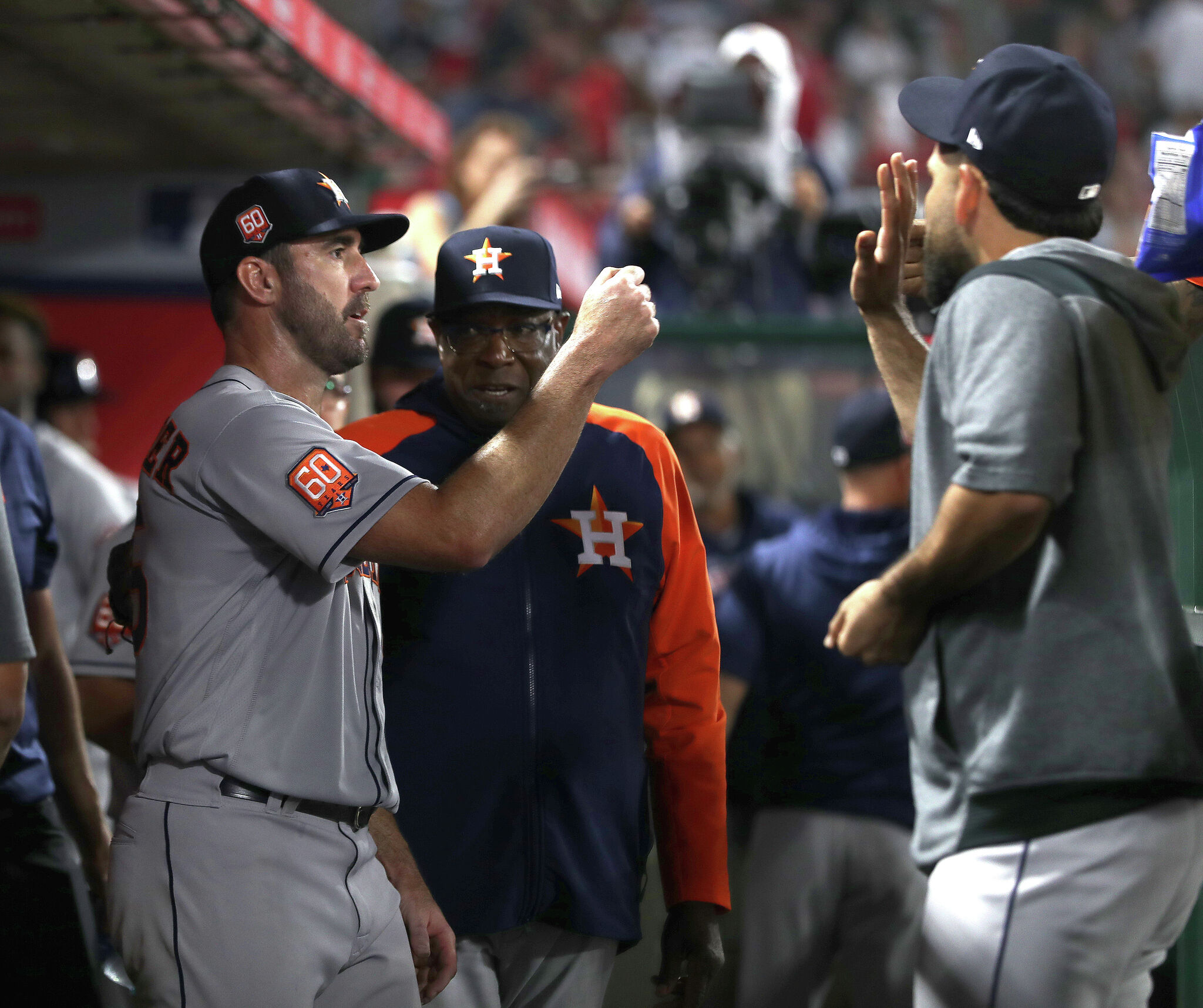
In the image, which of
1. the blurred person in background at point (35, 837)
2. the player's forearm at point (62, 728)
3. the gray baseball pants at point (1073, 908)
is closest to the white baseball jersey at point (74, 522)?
the player's forearm at point (62, 728)

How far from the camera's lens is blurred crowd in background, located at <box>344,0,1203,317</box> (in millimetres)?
6609

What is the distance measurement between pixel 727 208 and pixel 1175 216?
4630 mm

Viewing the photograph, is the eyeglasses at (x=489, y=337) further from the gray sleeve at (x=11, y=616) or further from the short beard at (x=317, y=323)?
the gray sleeve at (x=11, y=616)

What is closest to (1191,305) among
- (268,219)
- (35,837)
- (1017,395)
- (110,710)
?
(1017,395)

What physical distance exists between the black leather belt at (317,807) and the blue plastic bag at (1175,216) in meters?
1.50

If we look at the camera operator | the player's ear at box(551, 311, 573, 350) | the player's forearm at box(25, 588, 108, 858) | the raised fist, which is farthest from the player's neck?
the camera operator

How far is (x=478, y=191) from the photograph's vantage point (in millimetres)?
6609

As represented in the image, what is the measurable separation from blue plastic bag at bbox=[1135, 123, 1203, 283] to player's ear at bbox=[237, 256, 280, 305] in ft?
4.52

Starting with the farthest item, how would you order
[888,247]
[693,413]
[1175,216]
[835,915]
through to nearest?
[693,413], [835,915], [888,247], [1175,216]

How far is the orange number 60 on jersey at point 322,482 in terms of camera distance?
1837 millimetres

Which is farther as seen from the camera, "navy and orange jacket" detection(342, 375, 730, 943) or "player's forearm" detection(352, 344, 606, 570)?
"navy and orange jacket" detection(342, 375, 730, 943)

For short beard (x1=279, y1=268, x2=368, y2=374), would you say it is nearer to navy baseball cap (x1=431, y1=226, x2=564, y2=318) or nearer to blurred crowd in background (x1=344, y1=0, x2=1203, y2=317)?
navy baseball cap (x1=431, y1=226, x2=564, y2=318)

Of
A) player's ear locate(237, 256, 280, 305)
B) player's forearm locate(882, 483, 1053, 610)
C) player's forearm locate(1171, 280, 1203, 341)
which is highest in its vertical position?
player's ear locate(237, 256, 280, 305)

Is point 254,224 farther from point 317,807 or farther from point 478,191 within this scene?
point 478,191
